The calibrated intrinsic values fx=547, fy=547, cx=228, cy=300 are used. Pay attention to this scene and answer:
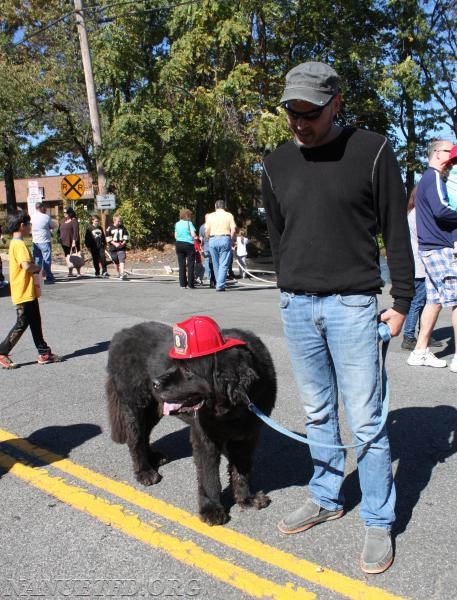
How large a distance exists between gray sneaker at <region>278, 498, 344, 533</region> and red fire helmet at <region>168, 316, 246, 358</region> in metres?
1.03

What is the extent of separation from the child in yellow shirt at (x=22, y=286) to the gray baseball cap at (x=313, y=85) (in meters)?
4.70

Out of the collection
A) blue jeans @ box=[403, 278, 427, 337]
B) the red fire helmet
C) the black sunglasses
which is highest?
the black sunglasses

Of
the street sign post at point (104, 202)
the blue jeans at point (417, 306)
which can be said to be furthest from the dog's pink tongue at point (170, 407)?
the street sign post at point (104, 202)

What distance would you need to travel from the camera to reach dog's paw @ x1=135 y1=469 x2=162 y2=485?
357 cm

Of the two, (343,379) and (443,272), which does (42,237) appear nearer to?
(443,272)

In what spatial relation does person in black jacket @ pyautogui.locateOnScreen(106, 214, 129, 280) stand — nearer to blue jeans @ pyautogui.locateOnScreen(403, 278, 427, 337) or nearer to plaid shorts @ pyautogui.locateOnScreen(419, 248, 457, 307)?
blue jeans @ pyautogui.locateOnScreen(403, 278, 427, 337)

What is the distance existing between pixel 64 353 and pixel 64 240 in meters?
9.98

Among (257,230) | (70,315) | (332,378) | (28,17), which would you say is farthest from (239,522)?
(28,17)

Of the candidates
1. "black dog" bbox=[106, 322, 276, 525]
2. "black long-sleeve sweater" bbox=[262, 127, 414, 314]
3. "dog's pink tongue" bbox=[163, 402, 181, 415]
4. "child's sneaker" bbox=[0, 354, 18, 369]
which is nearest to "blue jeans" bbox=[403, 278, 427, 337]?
"black dog" bbox=[106, 322, 276, 525]

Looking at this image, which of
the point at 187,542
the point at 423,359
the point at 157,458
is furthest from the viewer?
the point at 423,359

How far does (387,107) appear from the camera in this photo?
22172mm

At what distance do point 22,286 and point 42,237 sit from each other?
27.1 feet

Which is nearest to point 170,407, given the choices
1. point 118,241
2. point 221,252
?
A: point 221,252

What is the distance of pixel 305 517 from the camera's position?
2969mm
